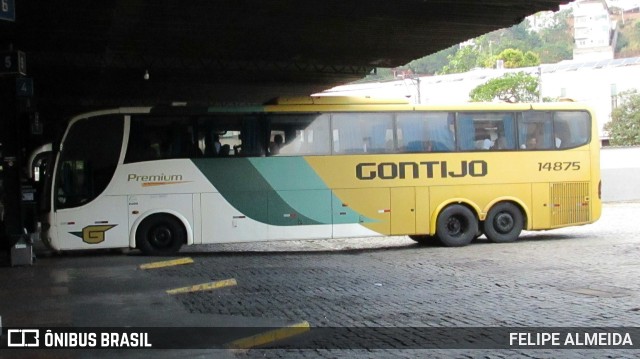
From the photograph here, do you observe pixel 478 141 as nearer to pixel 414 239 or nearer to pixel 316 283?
pixel 414 239

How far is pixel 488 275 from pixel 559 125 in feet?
21.6

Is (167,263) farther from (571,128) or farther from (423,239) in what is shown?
(571,128)

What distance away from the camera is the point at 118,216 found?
15.0 metres

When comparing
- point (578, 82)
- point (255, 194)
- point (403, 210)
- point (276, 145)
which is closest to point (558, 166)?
point (403, 210)

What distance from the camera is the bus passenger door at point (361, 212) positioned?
15.8 meters

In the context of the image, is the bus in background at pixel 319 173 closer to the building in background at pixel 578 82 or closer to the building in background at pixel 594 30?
the building in background at pixel 578 82

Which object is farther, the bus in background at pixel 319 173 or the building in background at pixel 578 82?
the building in background at pixel 578 82

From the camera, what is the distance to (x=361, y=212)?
15945 millimetres

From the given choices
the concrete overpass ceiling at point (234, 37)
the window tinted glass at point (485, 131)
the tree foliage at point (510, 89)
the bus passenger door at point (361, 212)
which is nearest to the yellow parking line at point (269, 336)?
the bus passenger door at point (361, 212)

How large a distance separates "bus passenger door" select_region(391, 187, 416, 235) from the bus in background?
28 mm

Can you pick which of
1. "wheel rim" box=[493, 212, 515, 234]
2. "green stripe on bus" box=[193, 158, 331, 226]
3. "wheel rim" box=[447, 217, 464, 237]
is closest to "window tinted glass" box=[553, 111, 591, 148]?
"wheel rim" box=[493, 212, 515, 234]

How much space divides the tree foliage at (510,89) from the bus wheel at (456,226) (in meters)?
29.6

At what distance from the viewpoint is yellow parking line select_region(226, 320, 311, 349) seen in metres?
7.34

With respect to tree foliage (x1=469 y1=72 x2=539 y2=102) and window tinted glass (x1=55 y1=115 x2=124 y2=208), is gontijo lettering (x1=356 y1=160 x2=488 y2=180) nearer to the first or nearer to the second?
window tinted glass (x1=55 y1=115 x2=124 y2=208)
